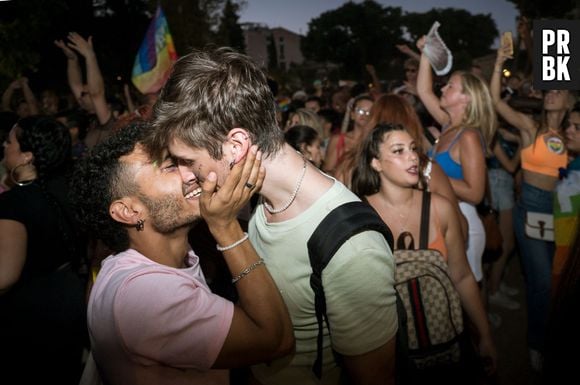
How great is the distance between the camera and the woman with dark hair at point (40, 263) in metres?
2.63

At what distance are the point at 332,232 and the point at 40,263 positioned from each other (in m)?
2.30

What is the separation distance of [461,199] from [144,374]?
2914mm

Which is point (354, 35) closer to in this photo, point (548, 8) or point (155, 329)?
point (548, 8)

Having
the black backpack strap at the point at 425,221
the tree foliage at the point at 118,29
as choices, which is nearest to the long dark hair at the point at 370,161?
the black backpack strap at the point at 425,221

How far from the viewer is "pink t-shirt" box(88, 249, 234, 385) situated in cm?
143

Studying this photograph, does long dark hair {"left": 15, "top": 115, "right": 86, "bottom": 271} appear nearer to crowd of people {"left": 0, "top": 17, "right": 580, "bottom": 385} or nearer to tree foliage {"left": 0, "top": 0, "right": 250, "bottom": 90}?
crowd of people {"left": 0, "top": 17, "right": 580, "bottom": 385}

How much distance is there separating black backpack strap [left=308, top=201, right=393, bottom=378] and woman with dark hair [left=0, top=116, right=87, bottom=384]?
6.82 ft

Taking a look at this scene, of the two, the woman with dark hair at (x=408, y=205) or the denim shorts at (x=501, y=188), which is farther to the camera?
the denim shorts at (x=501, y=188)

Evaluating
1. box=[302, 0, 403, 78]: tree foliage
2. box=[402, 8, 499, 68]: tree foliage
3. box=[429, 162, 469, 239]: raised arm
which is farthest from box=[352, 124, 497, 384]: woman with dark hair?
box=[402, 8, 499, 68]: tree foliage

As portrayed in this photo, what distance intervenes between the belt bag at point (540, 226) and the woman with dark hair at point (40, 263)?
3.97 meters

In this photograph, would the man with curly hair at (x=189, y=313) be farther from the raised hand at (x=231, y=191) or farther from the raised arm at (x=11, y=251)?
the raised arm at (x=11, y=251)

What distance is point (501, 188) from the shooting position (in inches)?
202

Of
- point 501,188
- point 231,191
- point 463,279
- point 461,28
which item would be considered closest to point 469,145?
point 463,279

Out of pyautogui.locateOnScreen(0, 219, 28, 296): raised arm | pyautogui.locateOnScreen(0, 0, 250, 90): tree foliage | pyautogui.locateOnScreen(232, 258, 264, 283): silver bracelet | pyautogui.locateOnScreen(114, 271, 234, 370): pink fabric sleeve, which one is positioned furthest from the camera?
pyautogui.locateOnScreen(0, 0, 250, 90): tree foliage
